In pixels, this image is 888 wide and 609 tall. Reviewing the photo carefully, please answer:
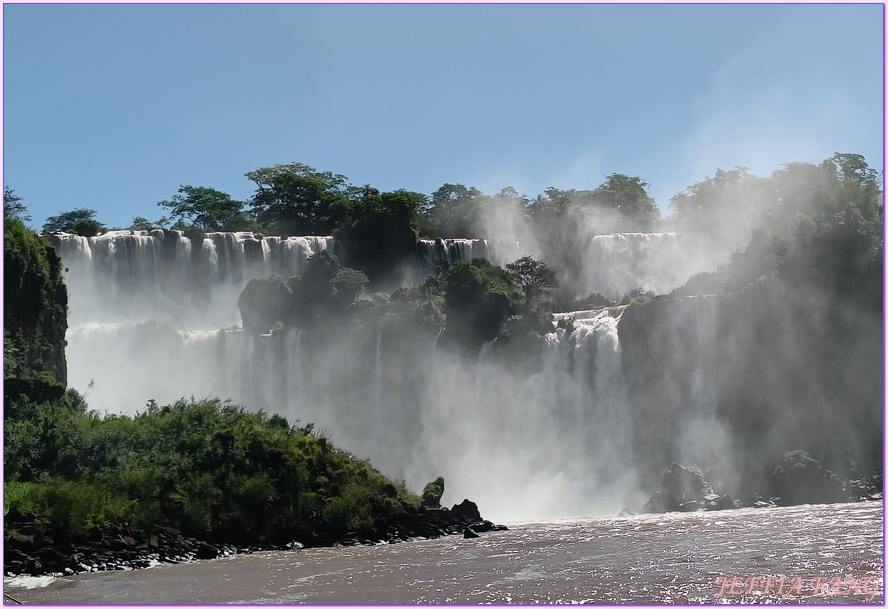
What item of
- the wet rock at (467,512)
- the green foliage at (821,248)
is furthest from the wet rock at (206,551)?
the green foliage at (821,248)

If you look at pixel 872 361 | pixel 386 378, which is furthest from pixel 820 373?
pixel 386 378

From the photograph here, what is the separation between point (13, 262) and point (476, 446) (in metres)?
19.8

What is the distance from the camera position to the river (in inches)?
555

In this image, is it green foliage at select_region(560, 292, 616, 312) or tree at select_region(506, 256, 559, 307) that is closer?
tree at select_region(506, 256, 559, 307)

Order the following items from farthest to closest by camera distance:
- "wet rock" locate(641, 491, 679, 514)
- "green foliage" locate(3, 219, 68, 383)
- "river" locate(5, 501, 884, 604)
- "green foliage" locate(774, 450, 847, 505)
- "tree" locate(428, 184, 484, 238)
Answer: "tree" locate(428, 184, 484, 238) → "wet rock" locate(641, 491, 679, 514) → "green foliage" locate(774, 450, 847, 505) → "green foliage" locate(3, 219, 68, 383) → "river" locate(5, 501, 884, 604)

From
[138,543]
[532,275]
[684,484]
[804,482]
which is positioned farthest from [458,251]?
[138,543]

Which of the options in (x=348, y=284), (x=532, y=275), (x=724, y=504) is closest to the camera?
(x=724, y=504)

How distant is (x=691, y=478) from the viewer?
3331 cm

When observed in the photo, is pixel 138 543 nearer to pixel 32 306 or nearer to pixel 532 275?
pixel 32 306

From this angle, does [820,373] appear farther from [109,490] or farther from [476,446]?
[109,490]

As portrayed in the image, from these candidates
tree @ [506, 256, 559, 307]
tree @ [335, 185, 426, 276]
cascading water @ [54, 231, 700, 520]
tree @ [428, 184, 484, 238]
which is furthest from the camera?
tree @ [428, 184, 484, 238]

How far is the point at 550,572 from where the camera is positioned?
16859 millimetres

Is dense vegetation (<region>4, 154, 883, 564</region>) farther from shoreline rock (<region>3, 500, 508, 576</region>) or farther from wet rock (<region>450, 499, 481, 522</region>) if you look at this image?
wet rock (<region>450, 499, 481, 522</region>)

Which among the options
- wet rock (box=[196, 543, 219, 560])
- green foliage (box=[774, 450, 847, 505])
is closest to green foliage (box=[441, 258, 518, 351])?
green foliage (box=[774, 450, 847, 505])
